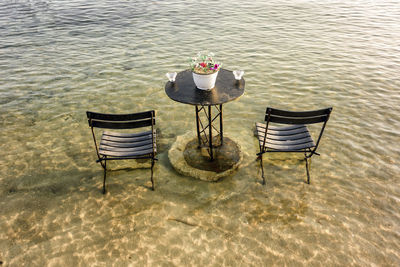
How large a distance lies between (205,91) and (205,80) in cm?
19

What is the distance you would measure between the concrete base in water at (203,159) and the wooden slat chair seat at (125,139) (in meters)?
0.58

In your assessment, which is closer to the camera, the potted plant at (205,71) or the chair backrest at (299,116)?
the chair backrest at (299,116)

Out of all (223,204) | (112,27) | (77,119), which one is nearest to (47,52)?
(112,27)

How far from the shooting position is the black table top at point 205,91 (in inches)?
129

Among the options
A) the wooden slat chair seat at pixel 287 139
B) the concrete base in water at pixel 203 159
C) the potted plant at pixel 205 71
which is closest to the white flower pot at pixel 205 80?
the potted plant at pixel 205 71

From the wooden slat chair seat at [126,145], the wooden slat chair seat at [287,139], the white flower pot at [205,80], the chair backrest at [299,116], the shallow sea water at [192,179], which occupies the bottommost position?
the shallow sea water at [192,179]

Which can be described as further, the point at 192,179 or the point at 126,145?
the point at 192,179

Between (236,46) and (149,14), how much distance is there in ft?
21.4

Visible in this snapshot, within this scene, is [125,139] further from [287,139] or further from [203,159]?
[287,139]

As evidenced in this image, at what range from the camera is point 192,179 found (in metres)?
3.76

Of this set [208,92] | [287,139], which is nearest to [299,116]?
[287,139]

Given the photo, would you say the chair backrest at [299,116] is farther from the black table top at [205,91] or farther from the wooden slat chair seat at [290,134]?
the black table top at [205,91]

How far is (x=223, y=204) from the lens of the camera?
11.1ft

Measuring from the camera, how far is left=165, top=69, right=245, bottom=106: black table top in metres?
3.28
